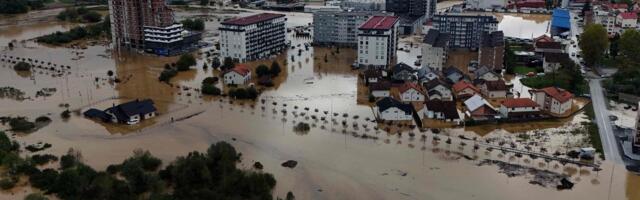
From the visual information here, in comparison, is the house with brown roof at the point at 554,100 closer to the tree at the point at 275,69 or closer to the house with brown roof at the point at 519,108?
the house with brown roof at the point at 519,108

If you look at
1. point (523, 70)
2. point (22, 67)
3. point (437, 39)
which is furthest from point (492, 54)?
point (22, 67)

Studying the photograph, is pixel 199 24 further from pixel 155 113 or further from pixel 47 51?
pixel 155 113

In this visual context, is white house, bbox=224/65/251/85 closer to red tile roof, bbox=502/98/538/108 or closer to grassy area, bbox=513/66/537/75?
red tile roof, bbox=502/98/538/108

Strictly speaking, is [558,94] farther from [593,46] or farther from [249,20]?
[249,20]

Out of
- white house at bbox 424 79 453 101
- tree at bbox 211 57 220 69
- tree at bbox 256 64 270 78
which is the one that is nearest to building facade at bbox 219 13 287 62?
tree at bbox 211 57 220 69

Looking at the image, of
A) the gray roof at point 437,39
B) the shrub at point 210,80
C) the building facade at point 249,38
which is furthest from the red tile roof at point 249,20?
the gray roof at point 437,39

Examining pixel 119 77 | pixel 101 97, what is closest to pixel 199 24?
pixel 119 77
